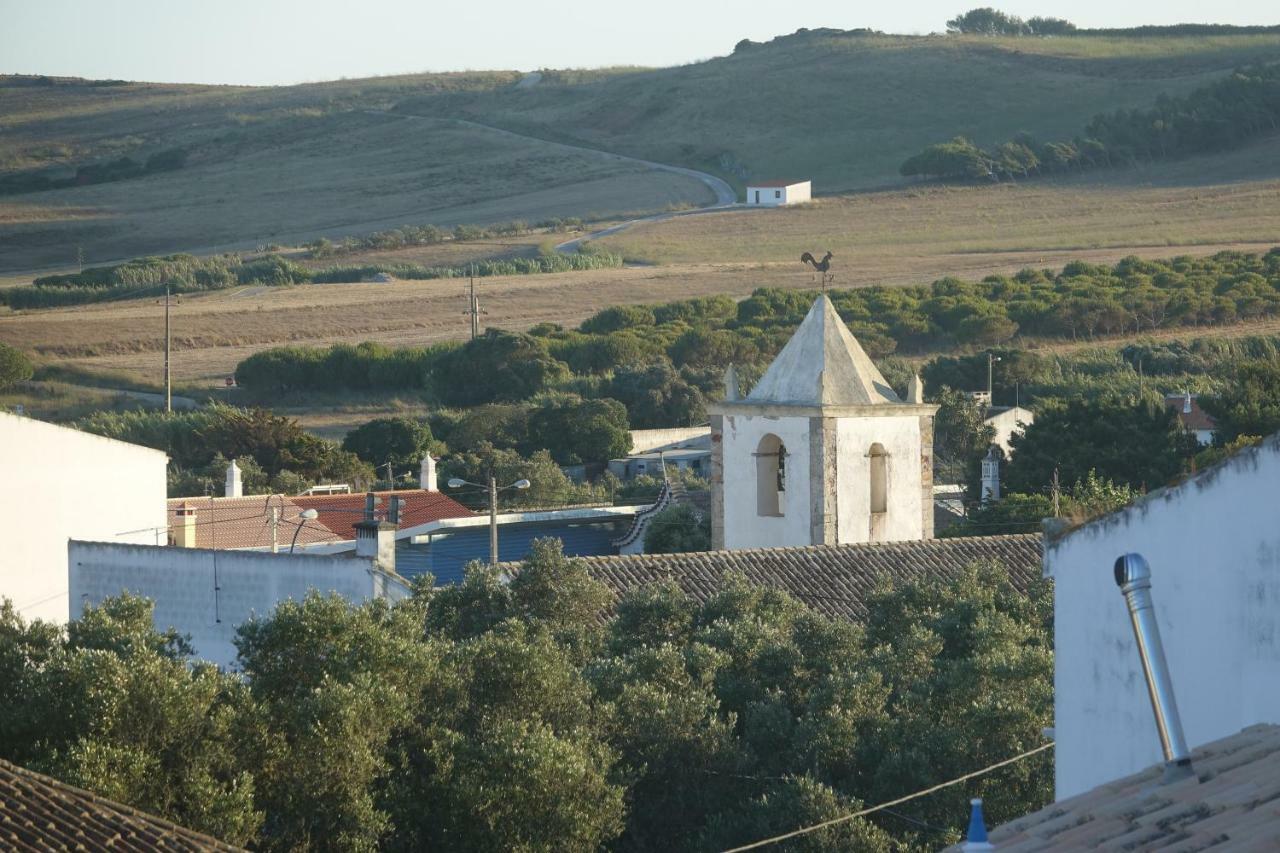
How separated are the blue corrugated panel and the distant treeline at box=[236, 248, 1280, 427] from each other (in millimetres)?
26622

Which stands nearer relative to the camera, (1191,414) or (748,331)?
(1191,414)

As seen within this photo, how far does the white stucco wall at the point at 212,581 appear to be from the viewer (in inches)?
798

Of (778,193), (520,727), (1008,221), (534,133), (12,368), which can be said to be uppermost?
(534,133)

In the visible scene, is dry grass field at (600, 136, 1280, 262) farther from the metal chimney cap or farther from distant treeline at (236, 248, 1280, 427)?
the metal chimney cap

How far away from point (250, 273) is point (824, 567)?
72.6 meters

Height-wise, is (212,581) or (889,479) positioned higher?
(889,479)

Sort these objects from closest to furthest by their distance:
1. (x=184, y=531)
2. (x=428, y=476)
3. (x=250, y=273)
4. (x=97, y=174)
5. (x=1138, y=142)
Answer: (x=184, y=531)
(x=428, y=476)
(x=250, y=273)
(x=1138, y=142)
(x=97, y=174)

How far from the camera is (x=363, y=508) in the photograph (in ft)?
105

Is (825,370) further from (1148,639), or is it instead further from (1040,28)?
(1040,28)

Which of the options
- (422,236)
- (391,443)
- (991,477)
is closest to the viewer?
(991,477)

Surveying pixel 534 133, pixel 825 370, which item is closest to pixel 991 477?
pixel 825 370

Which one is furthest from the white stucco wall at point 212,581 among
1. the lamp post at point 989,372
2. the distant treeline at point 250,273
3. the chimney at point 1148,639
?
the distant treeline at point 250,273

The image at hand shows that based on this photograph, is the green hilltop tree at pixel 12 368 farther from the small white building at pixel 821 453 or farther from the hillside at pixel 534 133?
the small white building at pixel 821 453

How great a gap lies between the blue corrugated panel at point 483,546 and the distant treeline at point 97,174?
309ft
